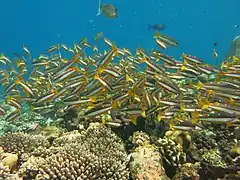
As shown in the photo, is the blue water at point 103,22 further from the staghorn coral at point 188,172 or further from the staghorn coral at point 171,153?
the staghorn coral at point 188,172

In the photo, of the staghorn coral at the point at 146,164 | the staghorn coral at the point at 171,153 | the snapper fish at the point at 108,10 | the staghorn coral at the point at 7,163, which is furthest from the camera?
the snapper fish at the point at 108,10

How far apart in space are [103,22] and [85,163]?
123 meters

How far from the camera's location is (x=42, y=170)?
561cm

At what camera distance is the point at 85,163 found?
18.7 feet

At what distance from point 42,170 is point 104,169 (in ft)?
3.73

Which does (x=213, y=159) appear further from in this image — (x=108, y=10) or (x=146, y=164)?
(x=108, y=10)

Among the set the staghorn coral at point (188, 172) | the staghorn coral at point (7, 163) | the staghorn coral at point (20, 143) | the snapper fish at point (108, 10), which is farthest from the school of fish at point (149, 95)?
the snapper fish at point (108, 10)

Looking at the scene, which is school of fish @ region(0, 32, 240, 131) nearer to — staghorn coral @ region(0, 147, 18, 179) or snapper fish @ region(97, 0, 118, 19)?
staghorn coral @ region(0, 147, 18, 179)

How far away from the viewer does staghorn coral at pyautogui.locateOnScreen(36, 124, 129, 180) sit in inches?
218

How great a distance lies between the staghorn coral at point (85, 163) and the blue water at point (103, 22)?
305 ft

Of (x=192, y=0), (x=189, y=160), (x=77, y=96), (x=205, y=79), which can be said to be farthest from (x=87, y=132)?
(x=192, y=0)

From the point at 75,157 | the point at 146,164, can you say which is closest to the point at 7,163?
the point at 75,157

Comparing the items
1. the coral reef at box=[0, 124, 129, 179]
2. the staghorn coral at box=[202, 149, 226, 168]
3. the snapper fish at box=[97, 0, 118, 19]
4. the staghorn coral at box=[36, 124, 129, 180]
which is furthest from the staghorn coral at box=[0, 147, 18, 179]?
the snapper fish at box=[97, 0, 118, 19]

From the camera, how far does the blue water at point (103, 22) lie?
115812mm
